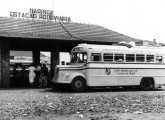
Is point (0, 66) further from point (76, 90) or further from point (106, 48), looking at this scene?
point (106, 48)

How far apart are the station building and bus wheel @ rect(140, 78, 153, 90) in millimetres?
4692

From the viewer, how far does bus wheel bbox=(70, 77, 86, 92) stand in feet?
58.9

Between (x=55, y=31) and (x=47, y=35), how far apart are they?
168 cm

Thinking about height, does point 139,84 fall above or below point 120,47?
below

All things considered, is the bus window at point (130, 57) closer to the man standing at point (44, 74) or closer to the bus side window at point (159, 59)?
the bus side window at point (159, 59)

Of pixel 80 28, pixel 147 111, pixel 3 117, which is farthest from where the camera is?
pixel 80 28

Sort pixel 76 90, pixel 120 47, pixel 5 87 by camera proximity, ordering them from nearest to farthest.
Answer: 1. pixel 76 90
2. pixel 120 47
3. pixel 5 87

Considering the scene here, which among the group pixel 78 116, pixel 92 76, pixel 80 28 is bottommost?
pixel 78 116

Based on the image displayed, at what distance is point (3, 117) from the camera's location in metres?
9.02

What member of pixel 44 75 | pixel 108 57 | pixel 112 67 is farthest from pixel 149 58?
pixel 44 75

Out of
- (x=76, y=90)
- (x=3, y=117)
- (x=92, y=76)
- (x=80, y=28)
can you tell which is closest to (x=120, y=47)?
(x=92, y=76)

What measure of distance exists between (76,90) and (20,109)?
25.2ft

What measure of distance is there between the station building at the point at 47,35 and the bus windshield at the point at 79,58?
9.20 feet

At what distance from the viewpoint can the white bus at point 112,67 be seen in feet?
59.1
